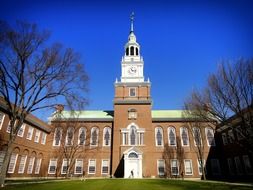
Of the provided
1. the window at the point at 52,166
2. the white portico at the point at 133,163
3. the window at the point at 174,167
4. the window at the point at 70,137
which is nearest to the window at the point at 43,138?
the window at the point at 52,166

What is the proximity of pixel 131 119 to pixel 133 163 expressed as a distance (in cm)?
657

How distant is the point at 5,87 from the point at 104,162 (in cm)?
1874

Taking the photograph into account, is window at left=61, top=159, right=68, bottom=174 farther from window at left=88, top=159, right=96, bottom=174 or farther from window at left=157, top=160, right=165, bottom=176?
window at left=157, top=160, right=165, bottom=176

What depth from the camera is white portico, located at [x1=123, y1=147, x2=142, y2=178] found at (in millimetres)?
26708

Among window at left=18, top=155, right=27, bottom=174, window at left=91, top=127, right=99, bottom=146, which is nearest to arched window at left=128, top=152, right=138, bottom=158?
window at left=91, top=127, right=99, bottom=146

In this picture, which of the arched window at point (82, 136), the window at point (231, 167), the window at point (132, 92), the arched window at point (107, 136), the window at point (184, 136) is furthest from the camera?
the window at point (132, 92)

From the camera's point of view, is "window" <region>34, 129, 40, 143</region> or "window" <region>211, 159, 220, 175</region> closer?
"window" <region>34, 129, 40, 143</region>

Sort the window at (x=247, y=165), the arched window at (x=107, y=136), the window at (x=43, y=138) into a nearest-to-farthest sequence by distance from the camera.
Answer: the window at (x=247, y=165), the window at (x=43, y=138), the arched window at (x=107, y=136)

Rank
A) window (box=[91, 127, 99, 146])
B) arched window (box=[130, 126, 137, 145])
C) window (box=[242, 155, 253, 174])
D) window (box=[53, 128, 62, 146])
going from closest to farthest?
1. window (box=[242, 155, 253, 174])
2. arched window (box=[130, 126, 137, 145])
3. window (box=[91, 127, 99, 146])
4. window (box=[53, 128, 62, 146])

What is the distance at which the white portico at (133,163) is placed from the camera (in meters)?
26.7

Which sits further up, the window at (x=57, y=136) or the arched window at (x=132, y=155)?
the window at (x=57, y=136)

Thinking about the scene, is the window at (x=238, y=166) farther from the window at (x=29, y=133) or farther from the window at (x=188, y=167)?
the window at (x=29, y=133)

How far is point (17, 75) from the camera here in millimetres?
15641

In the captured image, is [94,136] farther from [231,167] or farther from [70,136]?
[231,167]
